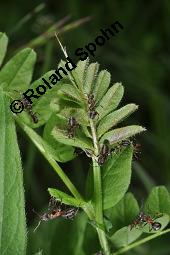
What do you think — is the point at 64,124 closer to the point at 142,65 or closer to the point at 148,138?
the point at 148,138

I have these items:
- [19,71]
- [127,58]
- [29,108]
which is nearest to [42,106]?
[29,108]

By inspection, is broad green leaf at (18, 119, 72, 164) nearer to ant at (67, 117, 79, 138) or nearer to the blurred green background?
ant at (67, 117, 79, 138)

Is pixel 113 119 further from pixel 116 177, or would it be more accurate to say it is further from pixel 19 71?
pixel 19 71

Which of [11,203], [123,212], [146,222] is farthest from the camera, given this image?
[123,212]

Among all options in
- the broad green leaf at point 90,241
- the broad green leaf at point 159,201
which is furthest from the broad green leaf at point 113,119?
the broad green leaf at point 90,241

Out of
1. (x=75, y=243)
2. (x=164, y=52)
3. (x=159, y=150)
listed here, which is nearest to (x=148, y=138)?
(x=159, y=150)

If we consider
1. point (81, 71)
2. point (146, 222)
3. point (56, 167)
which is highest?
point (81, 71)
